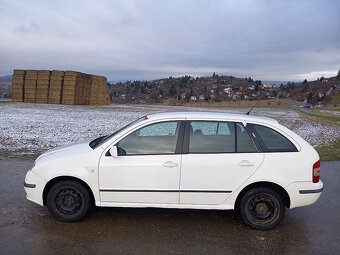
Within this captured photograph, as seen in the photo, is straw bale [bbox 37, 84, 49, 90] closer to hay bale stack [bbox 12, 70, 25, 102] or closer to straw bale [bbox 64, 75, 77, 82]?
hay bale stack [bbox 12, 70, 25, 102]

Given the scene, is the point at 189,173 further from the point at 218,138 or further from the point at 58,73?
the point at 58,73

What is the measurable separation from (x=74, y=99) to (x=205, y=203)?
31.3 meters

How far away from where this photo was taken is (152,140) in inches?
157

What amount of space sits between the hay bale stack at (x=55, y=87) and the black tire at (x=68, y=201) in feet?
101

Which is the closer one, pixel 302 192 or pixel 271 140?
pixel 302 192

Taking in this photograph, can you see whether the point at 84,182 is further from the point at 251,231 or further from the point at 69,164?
the point at 251,231

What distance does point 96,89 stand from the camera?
3566 centimetres

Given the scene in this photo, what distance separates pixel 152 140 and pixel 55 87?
31.8 meters

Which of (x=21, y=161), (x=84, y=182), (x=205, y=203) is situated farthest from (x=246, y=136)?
(x=21, y=161)

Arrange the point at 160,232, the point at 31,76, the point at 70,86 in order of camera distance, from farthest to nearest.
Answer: the point at 31,76
the point at 70,86
the point at 160,232

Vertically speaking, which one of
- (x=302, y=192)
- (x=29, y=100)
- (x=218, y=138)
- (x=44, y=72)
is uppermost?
(x=44, y=72)

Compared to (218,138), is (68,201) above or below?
below

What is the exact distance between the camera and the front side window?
12.8ft

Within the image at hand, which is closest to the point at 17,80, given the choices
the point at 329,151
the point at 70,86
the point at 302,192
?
the point at 70,86
